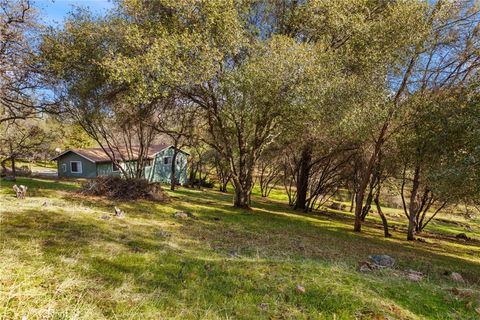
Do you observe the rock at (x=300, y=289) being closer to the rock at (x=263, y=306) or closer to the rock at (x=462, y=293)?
the rock at (x=263, y=306)

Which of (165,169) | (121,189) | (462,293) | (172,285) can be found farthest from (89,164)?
(462,293)

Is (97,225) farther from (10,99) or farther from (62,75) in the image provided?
(10,99)

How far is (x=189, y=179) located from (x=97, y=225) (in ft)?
99.4

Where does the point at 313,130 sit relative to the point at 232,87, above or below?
below

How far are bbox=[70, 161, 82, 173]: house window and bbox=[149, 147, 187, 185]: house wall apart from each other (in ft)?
22.6

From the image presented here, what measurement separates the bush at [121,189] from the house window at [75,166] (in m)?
19.4

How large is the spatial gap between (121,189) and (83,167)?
2015cm

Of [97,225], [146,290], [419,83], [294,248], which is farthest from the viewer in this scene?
[419,83]

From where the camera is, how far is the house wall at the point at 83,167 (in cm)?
2989

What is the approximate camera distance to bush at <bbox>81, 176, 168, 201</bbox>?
12.9m

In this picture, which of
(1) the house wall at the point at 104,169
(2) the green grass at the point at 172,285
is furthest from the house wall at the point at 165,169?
(2) the green grass at the point at 172,285

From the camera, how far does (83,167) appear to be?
30.2 m

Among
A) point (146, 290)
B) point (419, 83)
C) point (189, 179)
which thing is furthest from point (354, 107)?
point (189, 179)

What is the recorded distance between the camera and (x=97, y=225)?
7.26 meters
